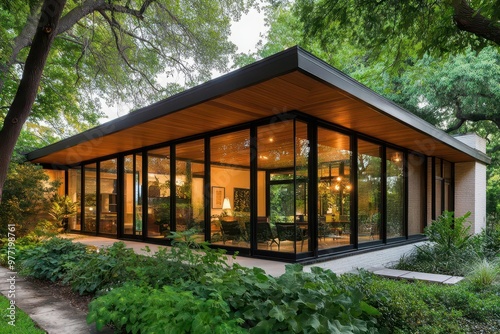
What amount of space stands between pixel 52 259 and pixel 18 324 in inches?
97.4

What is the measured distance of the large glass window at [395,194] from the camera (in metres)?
8.99

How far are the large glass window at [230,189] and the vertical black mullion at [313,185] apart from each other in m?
1.30

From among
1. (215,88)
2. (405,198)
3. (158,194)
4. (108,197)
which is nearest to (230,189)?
(158,194)

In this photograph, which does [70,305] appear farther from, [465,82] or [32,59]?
[465,82]

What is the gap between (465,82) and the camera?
44.4ft

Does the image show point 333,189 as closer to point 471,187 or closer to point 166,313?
point 166,313

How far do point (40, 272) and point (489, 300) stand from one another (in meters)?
6.61

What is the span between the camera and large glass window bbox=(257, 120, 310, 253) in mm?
6234

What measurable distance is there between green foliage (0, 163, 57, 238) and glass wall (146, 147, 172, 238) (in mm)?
3627

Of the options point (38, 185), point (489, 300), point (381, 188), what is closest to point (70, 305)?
point (489, 300)

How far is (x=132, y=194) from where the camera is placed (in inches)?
407

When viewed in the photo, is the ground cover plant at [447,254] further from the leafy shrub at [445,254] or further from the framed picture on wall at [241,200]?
the framed picture on wall at [241,200]

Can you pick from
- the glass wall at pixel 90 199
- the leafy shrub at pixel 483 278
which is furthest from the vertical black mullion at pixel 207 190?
the glass wall at pixel 90 199

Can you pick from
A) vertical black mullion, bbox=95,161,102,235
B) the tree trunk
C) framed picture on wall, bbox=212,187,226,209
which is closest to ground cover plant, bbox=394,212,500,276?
framed picture on wall, bbox=212,187,226,209
